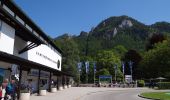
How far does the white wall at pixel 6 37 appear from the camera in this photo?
25.1 meters

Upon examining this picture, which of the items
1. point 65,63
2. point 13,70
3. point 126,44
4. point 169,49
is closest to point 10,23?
point 13,70

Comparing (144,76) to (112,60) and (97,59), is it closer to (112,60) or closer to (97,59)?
(112,60)

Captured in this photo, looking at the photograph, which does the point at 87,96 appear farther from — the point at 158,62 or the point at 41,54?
the point at 158,62

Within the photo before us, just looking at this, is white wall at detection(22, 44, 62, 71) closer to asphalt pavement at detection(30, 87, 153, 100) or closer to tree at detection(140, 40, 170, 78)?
asphalt pavement at detection(30, 87, 153, 100)

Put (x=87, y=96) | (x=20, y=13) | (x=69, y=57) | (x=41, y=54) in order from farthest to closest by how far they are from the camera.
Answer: (x=69, y=57) → (x=41, y=54) → (x=87, y=96) → (x=20, y=13)

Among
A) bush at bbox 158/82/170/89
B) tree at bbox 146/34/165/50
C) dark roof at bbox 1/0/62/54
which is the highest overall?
tree at bbox 146/34/165/50

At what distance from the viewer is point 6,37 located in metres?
26.1

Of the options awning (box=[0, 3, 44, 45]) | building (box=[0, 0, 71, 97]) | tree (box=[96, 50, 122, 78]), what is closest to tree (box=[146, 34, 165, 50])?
tree (box=[96, 50, 122, 78])

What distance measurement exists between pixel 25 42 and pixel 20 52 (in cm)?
233

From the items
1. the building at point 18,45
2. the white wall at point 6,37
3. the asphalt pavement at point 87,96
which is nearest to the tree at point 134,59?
the asphalt pavement at point 87,96

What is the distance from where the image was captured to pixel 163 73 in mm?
90250

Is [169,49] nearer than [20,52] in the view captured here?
No

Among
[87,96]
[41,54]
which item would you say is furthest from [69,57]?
[87,96]

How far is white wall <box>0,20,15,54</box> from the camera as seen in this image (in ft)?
82.5
